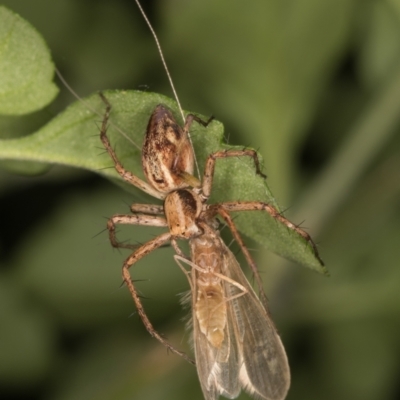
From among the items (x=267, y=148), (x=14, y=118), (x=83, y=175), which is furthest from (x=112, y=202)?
(x=14, y=118)

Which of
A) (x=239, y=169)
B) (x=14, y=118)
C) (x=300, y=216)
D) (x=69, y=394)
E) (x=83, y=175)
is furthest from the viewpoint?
(x=83, y=175)

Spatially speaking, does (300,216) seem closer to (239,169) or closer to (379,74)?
(379,74)

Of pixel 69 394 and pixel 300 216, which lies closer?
pixel 300 216

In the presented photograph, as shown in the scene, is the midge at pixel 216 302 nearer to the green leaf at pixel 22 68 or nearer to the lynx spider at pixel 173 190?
the lynx spider at pixel 173 190

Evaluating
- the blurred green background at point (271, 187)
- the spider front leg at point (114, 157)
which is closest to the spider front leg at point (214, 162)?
the spider front leg at point (114, 157)

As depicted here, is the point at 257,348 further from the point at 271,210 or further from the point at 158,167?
the point at 158,167

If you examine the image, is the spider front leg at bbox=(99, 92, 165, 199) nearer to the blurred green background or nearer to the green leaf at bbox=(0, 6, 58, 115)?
the green leaf at bbox=(0, 6, 58, 115)

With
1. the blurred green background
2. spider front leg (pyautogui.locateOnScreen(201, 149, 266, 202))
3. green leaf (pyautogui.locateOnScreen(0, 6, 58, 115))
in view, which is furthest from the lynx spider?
the blurred green background
